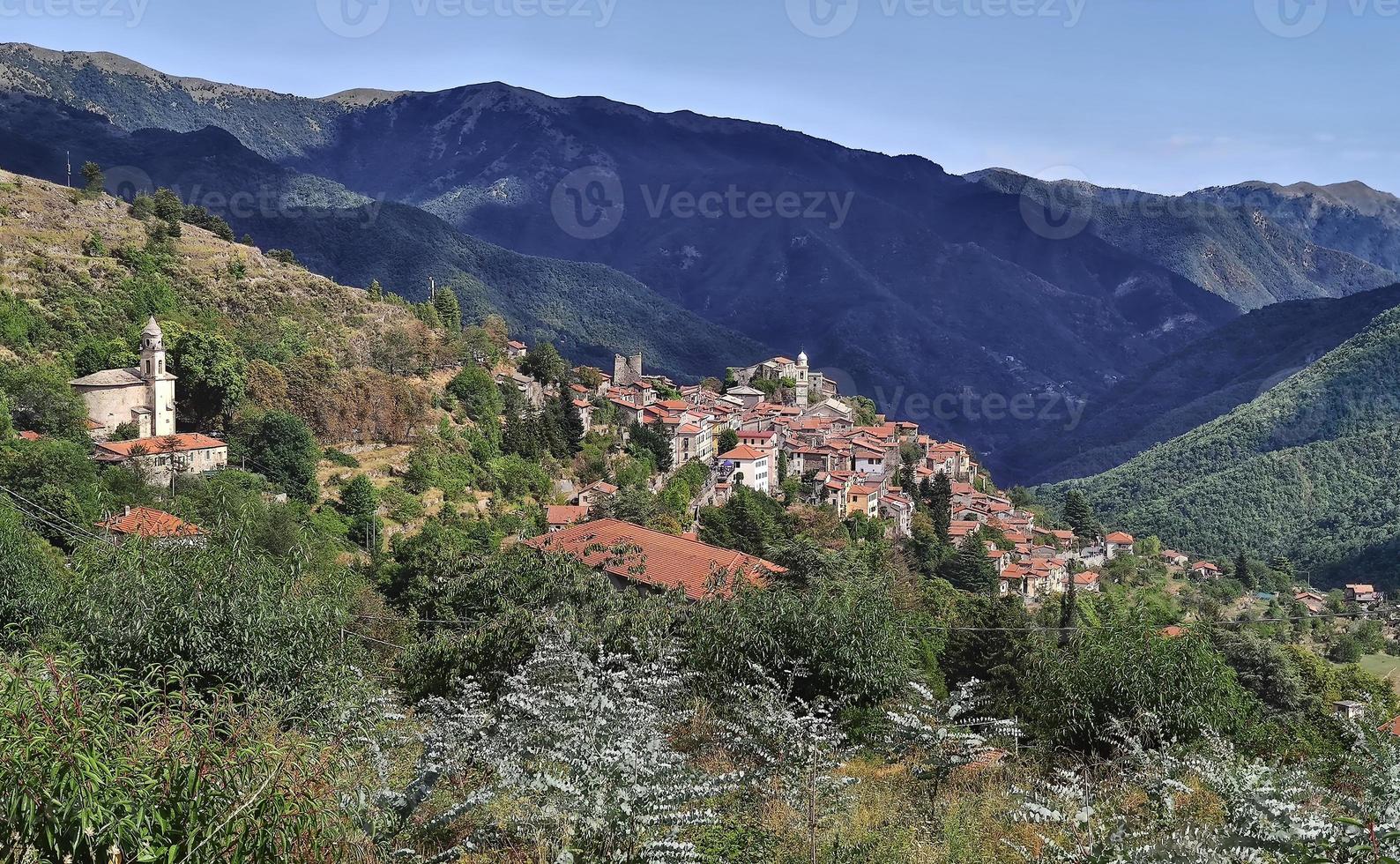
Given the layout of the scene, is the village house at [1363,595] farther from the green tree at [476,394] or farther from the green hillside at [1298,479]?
the green tree at [476,394]

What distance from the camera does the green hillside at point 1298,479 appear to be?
222 ft

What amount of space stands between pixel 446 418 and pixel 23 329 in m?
12.0

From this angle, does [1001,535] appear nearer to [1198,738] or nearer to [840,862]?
[1198,738]

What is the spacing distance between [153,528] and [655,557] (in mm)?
10827

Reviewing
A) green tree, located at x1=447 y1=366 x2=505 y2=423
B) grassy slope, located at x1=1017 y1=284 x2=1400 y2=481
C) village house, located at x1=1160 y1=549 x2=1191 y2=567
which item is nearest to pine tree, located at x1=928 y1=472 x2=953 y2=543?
village house, located at x1=1160 y1=549 x2=1191 y2=567

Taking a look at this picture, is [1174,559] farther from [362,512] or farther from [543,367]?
[362,512]

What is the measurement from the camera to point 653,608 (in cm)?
1445

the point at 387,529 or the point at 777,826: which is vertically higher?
the point at 777,826

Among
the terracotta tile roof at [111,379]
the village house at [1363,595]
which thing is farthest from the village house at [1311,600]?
the terracotta tile roof at [111,379]

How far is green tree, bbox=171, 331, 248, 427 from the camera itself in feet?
94.9

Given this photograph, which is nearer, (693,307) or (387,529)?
(387,529)

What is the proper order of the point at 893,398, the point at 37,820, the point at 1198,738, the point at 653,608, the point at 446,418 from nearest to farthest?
the point at 37,820
the point at 1198,738
the point at 653,608
the point at 446,418
the point at 893,398

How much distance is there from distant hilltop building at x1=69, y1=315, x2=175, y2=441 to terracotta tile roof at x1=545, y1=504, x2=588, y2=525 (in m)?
10.5

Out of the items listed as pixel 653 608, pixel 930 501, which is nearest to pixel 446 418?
pixel 653 608
